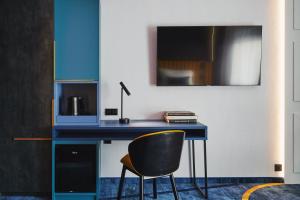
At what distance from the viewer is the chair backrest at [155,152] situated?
2.14 meters

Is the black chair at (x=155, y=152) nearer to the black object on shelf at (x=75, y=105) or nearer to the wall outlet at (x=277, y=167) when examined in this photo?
the black object on shelf at (x=75, y=105)

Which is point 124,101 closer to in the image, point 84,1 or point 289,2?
point 84,1

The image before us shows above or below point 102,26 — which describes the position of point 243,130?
below

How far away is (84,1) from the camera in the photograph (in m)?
2.87

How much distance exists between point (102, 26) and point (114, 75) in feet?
1.92

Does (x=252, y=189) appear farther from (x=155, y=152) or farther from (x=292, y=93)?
(x=155, y=152)

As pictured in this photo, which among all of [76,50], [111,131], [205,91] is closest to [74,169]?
[111,131]

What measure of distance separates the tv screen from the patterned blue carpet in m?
1.17

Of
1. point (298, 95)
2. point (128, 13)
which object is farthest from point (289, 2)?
point (128, 13)

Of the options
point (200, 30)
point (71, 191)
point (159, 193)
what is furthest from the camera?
point (200, 30)

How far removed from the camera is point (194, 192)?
3027 mm

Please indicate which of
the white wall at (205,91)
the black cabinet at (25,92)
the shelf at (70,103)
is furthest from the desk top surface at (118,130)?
the white wall at (205,91)

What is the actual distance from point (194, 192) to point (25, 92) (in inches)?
80.0

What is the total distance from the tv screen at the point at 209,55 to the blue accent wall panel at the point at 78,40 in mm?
750
